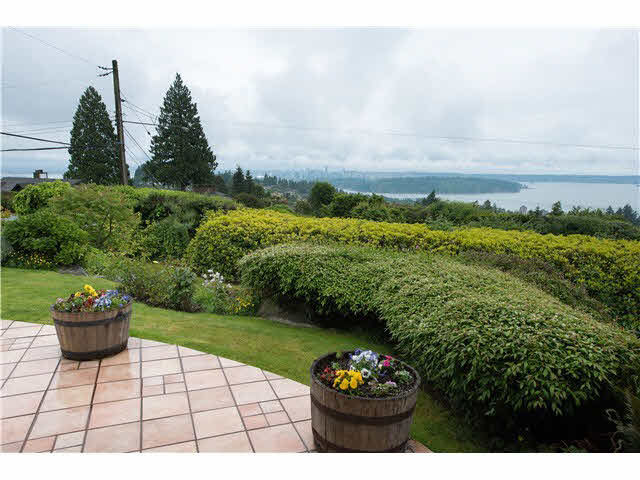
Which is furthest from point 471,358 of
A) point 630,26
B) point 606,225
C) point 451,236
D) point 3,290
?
point 606,225

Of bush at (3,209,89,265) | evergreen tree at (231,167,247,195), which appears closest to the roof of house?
evergreen tree at (231,167,247,195)

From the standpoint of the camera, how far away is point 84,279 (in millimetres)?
6324

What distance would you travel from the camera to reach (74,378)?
3.13 meters

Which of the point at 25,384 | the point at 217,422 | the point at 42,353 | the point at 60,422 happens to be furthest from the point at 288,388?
the point at 42,353

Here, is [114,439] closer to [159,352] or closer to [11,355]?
[159,352]

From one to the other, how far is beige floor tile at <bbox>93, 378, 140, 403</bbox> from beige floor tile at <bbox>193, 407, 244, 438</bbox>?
0.64m

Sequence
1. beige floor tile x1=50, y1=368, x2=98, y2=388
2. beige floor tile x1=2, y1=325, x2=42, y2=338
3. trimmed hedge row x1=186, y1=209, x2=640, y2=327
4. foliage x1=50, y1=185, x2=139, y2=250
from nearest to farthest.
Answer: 1. beige floor tile x1=50, y1=368, x2=98, y2=388
2. beige floor tile x1=2, y1=325, x2=42, y2=338
3. trimmed hedge row x1=186, y1=209, x2=640, y2=327
4. foliage x1=50, y1=185, x2=139, y2=250

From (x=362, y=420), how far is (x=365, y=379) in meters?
0.24

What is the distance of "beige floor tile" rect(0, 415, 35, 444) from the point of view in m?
2.38

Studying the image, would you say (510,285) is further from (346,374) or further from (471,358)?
(346,374)

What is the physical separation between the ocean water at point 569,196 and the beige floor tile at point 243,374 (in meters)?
7.96

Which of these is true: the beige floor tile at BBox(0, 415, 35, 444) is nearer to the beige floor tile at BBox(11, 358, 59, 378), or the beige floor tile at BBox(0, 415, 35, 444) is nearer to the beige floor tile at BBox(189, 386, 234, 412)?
the beige floor tile at BBox(11, 358, 59, 378)

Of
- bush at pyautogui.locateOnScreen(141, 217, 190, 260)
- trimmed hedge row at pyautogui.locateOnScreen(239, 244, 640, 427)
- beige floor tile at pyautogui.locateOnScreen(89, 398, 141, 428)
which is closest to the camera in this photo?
trimmed hedge row at pyautogui.locateOnScreen(239, 244, 640, 427)

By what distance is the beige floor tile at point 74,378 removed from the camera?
9.98 feet
